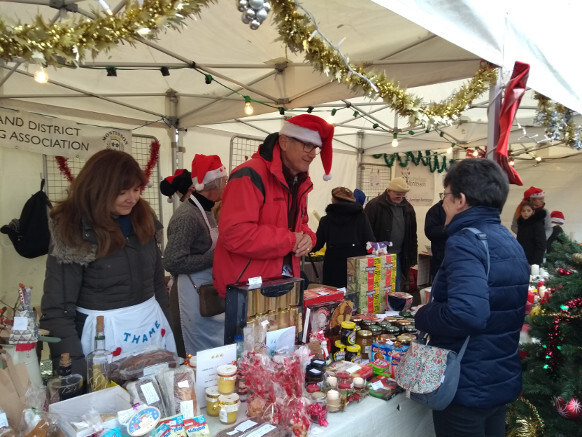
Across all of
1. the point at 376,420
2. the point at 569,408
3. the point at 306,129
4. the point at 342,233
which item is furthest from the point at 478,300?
the point at 342,233

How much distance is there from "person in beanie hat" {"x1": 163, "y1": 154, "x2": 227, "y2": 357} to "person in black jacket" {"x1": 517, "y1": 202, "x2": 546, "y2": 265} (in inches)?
186

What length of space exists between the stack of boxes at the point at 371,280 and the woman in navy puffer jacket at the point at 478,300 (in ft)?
2.49

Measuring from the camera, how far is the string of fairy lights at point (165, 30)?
1.13 m

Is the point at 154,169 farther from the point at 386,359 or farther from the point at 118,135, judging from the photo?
the point at 386,359

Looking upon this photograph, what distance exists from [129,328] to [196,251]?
845 mm

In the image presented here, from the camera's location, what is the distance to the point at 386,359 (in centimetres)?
182

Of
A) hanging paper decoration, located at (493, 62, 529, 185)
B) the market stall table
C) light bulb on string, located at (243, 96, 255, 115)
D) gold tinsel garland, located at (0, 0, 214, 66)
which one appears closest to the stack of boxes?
the market stall table

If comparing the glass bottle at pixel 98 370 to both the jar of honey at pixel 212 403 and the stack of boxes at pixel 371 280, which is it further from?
the stack of boxes at pixel 371 280

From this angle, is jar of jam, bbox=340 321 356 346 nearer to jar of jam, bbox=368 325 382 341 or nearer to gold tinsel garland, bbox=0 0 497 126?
jar of jam, bbox=368 325 382 341

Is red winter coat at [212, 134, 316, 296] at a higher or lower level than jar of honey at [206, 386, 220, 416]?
higher

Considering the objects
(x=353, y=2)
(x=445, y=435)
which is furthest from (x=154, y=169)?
(x=445, y=435)

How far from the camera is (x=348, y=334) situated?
6.26 feet

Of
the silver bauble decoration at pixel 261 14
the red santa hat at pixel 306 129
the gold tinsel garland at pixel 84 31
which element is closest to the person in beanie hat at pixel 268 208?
the red santa hat at pixel 306 129

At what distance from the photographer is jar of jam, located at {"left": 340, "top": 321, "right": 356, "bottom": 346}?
1.90 meters
